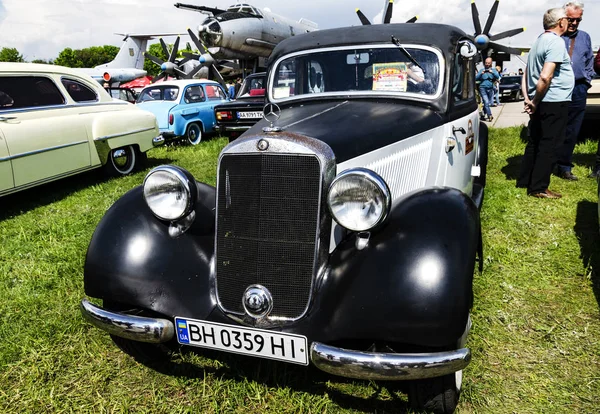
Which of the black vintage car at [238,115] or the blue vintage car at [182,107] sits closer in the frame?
the black vintage car at [238,115]

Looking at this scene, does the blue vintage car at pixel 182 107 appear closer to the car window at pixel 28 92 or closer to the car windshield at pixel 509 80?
the car window at pixel 28 92

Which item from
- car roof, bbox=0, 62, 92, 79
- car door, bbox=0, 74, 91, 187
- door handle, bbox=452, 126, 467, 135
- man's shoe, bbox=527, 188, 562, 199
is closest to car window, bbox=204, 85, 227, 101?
car roof, bbox=0, 62, 92, 79

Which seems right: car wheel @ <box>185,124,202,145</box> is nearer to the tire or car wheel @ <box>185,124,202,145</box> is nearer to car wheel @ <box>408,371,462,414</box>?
the tire

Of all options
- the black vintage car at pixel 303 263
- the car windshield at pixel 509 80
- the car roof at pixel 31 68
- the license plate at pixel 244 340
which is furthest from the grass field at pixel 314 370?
the car windshield at pixel 509 80

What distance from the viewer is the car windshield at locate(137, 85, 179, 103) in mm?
10820

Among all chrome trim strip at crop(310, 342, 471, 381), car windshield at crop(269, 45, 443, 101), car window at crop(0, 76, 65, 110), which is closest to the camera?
chrome trim strip at crop(310, 342, 471, 381)

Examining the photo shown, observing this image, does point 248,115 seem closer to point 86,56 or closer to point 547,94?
point 547,94

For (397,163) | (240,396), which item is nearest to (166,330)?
(240,396)

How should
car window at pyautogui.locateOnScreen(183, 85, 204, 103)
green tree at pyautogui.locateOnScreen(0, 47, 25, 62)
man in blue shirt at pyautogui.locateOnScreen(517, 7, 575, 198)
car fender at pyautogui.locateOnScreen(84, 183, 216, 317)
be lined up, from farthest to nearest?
green tree at pyautogui.locateOnScreen(0, 47, 25, 62), car window at pyautogui.locateOnScreen(183, 85, 204, 103), man in blue shirt at pyautogui.locateOnScreen(517, 7, 575, 198), car fender at pyautogui.locateOnScreen(84, 183, 216, 317)

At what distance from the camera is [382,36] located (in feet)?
11.4

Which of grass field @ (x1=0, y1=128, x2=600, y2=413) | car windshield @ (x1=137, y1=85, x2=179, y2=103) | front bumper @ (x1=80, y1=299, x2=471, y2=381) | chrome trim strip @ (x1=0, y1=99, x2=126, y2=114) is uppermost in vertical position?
chrome trim strip @ (x1=0, y1=99, x2=126, y2=114)

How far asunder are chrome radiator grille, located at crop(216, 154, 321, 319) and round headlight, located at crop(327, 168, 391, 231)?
0.30 ft

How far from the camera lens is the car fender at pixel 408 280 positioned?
1.86 m

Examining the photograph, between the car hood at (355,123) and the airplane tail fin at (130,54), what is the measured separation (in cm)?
3306
